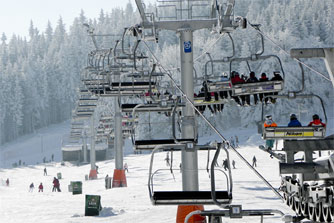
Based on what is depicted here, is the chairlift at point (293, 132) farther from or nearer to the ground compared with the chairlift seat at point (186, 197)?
farther from the ground

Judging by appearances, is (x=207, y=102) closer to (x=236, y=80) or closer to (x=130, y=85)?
(x=130, y=85)

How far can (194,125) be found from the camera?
14.8 metres

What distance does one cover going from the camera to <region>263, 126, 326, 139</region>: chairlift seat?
1174cm

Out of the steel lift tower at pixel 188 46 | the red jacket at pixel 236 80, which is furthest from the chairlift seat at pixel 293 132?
the red jacket at pixel 236 80

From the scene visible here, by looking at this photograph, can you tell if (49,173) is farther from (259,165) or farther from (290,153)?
(290,153)

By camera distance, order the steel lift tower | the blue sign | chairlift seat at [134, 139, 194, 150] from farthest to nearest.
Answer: the blue sign → the steel lift tower → chairlift seat at [134, 139, 194, 150]

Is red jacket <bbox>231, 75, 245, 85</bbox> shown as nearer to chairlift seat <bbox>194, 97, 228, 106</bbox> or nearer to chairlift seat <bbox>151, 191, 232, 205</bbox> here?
chairlift seat <bbox>194, 97, 228, 106</bbox>

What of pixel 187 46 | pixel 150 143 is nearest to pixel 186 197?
pixel 150 143

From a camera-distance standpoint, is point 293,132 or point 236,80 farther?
point 236,80

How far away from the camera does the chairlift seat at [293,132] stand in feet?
38.5

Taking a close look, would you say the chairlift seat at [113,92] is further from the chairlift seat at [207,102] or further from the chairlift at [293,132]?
the chairlift at [293,132]

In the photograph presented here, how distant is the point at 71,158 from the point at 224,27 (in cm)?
6445

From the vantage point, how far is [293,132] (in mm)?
11836

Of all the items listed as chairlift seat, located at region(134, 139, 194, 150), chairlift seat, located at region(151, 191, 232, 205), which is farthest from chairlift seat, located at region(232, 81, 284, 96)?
chairlift seat, located at region(151, 191, 232, 205)
